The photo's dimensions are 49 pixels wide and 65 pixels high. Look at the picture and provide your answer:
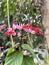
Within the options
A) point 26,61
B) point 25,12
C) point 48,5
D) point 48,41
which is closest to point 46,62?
point 26,61

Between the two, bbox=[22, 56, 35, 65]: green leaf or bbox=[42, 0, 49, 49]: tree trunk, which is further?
bbox=[42, 0, 49, 49]: tree trunk

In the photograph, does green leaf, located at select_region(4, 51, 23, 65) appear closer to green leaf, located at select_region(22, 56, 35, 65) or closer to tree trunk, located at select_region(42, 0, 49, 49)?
green leaf, located at select_region(22, 56, 35, 65)

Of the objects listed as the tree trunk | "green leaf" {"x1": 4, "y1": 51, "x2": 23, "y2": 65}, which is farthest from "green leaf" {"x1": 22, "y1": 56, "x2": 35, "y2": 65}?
the tree trunk

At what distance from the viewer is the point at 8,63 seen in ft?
5.98

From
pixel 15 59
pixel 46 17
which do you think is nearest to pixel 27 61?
pixel 15 59

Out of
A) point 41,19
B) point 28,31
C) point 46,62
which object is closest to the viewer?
point 28,31

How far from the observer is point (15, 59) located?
1849 mm

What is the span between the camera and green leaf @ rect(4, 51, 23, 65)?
1.83 metres

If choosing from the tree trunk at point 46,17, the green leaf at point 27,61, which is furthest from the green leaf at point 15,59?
the tree trunk at point 46,17

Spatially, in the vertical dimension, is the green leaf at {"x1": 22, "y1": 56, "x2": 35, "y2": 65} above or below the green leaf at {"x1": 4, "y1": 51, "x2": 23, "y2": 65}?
below

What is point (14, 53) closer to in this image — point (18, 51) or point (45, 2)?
point (18, 51)

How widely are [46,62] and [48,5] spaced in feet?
3.66

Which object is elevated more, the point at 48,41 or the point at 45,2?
the point at 45,2

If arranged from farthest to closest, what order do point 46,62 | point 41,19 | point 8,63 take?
point 41,19
point 46,62
point 8,63
